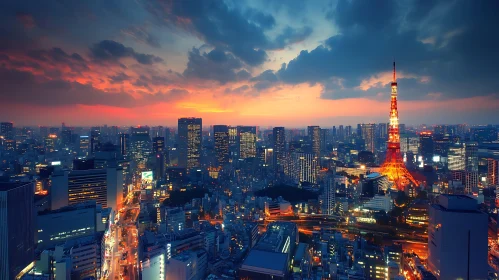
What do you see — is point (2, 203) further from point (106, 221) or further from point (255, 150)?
point (255, 150)

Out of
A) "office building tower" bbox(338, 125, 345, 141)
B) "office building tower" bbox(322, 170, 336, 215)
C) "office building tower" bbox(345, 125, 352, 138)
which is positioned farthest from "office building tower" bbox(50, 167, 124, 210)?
"office building tower" bbox(345, 125, 352, 138)

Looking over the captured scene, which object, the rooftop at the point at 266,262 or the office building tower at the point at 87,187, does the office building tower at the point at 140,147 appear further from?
the rooftop at the point at 266,262

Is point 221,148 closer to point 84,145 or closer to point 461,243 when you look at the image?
point 84,145

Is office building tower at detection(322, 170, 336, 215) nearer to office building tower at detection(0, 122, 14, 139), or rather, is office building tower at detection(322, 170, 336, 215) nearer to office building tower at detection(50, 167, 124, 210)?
office building tower at detection(50, 167, 124, 210)

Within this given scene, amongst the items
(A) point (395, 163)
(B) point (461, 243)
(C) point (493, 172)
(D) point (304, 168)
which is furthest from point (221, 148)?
(B) point (461, 243)

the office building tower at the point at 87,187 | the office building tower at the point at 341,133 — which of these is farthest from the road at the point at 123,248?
the office building tower at the point at 341,133

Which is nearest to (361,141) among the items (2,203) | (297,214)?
(297,214)

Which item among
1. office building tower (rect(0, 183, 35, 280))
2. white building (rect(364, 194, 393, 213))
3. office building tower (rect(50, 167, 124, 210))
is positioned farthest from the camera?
white building (rect(364, 194, 393, 213))

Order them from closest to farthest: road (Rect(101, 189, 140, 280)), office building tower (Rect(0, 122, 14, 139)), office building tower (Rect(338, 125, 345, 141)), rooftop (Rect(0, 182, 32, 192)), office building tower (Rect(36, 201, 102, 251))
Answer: rooftop (Rect(0, 182, 32, 192))
road (Rect(101, 189, 140, 280))
office building tower (Rect(36, 201, 102, 251))
office building tower (Rect(0, 122, 14, 139))
office building tower (Rect(338, 125, 345, 141))
